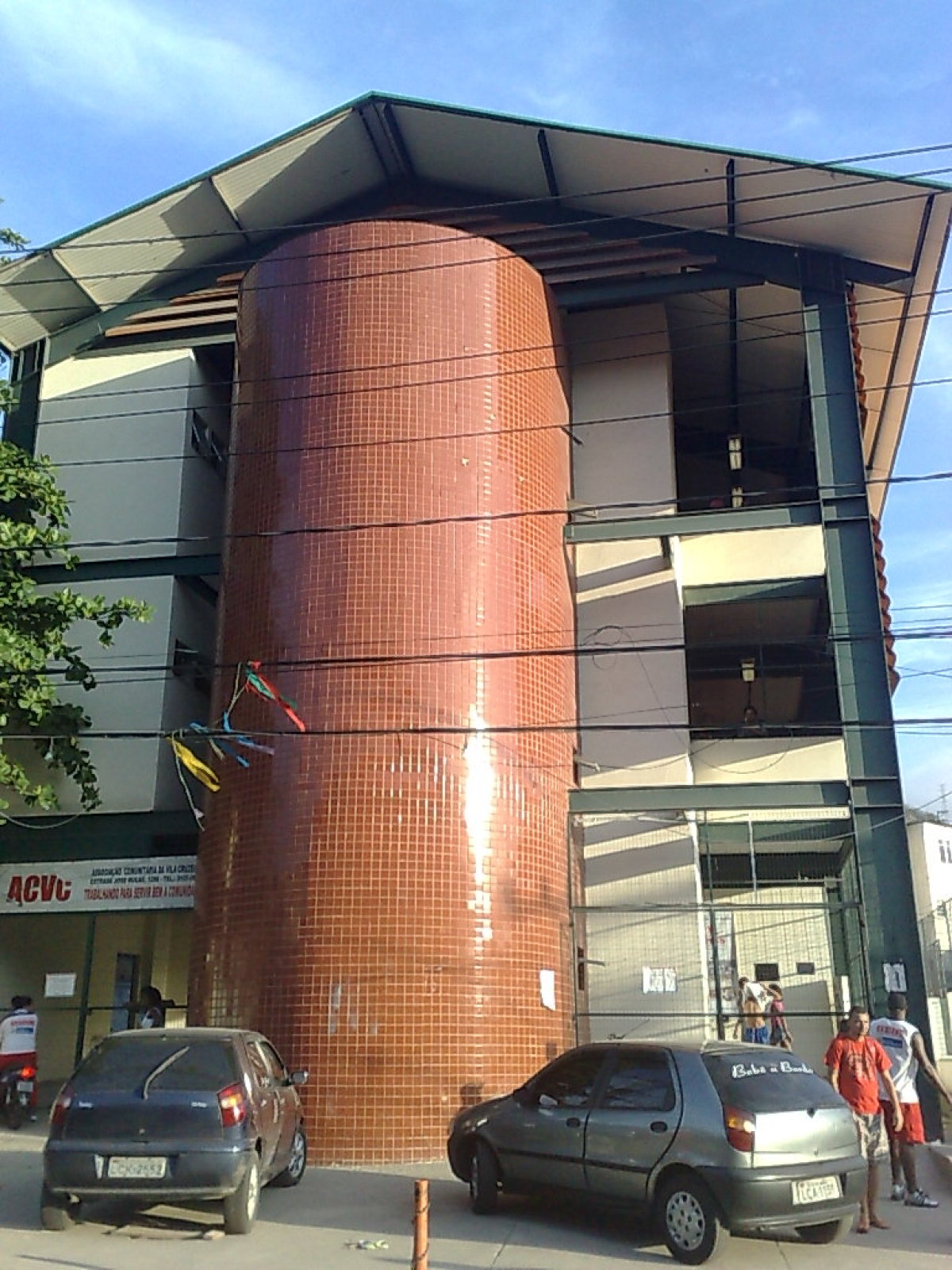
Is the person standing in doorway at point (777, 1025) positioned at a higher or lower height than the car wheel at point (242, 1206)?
higher

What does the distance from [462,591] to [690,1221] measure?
27.9 feet

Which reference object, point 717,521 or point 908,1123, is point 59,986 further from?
point 908,1123

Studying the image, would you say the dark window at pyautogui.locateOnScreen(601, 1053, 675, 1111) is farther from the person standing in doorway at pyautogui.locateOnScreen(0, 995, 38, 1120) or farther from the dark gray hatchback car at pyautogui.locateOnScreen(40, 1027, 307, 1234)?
the person standing in doorway at pyautogui.locateOnScreen(0, 995, 38, 1120)

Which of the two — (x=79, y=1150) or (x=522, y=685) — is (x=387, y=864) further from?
(x=79, y=1150)

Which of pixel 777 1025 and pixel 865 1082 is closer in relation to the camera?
pixel 865 1082

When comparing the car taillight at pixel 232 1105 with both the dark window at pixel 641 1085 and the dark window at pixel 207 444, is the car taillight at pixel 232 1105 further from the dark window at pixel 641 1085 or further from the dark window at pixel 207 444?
the dark window at pixel 207 444

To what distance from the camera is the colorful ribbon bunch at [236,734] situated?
47.2 ft

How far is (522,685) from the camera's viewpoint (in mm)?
15250

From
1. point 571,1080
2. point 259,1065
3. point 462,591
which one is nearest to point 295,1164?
point 259,1065

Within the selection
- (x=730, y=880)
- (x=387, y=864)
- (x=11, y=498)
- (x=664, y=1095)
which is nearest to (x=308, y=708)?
(x=387, y=864)

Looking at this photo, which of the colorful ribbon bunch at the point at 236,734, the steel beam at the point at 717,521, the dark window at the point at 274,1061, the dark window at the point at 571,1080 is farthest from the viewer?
the steel beam at the point at 717,521

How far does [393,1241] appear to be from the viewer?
8.65 meters

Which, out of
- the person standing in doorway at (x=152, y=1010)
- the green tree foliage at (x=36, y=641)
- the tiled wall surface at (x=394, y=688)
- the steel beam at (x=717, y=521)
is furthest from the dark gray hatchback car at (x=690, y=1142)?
the steel beam at (x=717, y=521)

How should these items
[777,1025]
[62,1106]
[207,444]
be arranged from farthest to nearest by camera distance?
[207,444] → [777,1025] → [62,1106]
